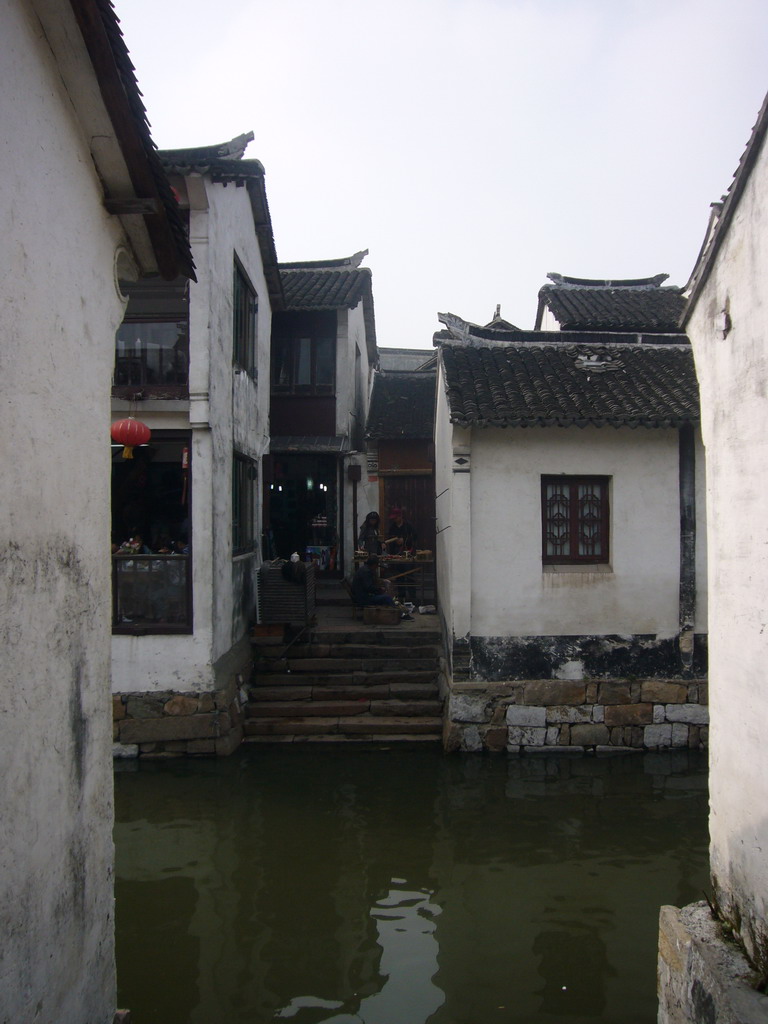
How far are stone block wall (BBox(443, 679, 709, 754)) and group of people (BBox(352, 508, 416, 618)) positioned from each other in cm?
328

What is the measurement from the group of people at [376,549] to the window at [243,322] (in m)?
3.91

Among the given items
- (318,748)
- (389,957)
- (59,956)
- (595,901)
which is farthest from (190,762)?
(59,956)

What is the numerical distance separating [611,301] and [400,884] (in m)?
13.3

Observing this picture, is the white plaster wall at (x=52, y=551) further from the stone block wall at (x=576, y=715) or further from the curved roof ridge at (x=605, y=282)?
the curved roof ridge at (x=605, y=282)

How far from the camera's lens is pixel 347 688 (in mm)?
11203

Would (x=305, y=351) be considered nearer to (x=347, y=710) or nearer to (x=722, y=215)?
(x=347, y=710)

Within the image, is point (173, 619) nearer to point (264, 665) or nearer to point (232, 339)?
point (264, 665)

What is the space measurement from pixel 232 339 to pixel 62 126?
766 centimetres

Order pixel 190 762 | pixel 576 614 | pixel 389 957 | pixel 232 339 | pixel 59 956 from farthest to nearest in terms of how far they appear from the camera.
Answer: pixel 232 339 < pixel 576 614 < pixel 190 762 < pixel 389 957 < pixel 59 956

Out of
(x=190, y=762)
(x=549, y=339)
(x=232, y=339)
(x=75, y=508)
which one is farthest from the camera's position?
(x=549, y=339)

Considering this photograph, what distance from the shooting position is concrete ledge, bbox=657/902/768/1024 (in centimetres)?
338

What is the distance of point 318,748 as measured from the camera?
33.2 ft

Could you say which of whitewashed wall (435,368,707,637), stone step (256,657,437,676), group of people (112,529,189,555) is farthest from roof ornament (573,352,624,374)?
group of people (112,529,189,555)

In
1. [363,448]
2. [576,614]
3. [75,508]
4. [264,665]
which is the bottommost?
[264,665]
